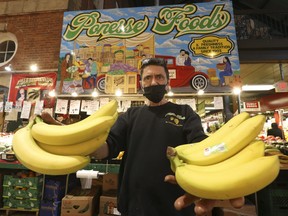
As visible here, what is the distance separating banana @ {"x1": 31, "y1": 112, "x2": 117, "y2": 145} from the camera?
79 cm

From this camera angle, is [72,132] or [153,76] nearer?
[72,132]

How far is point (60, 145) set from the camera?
82 cm

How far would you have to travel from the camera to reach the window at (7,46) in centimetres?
520

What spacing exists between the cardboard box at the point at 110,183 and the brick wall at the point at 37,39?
3.39 metres

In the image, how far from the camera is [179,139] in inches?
42.7

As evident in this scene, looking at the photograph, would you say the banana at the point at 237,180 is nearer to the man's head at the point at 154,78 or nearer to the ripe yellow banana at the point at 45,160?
the ripe yellow banana at the point at 45,160

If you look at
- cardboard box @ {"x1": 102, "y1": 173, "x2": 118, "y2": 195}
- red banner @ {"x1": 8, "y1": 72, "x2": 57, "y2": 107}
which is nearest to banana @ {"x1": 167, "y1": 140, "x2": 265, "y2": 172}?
cardboard box @ {"x1": 102, "y1": 173, "x2": 118, "y2": 195}

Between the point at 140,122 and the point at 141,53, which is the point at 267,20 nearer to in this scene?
the point at 141,53

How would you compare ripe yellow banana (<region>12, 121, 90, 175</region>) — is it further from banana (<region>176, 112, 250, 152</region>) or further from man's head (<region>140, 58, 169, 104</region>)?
man's head (<region>140, 58, 169, 104</region>)

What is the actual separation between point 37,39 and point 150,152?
17.2 ft

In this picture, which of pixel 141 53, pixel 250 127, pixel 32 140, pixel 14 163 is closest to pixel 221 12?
pixel 141 53

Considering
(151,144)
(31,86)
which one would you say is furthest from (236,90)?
(31,86)

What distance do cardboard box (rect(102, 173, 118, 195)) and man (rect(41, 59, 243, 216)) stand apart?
154cm

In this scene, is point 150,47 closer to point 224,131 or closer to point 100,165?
point 100,165
